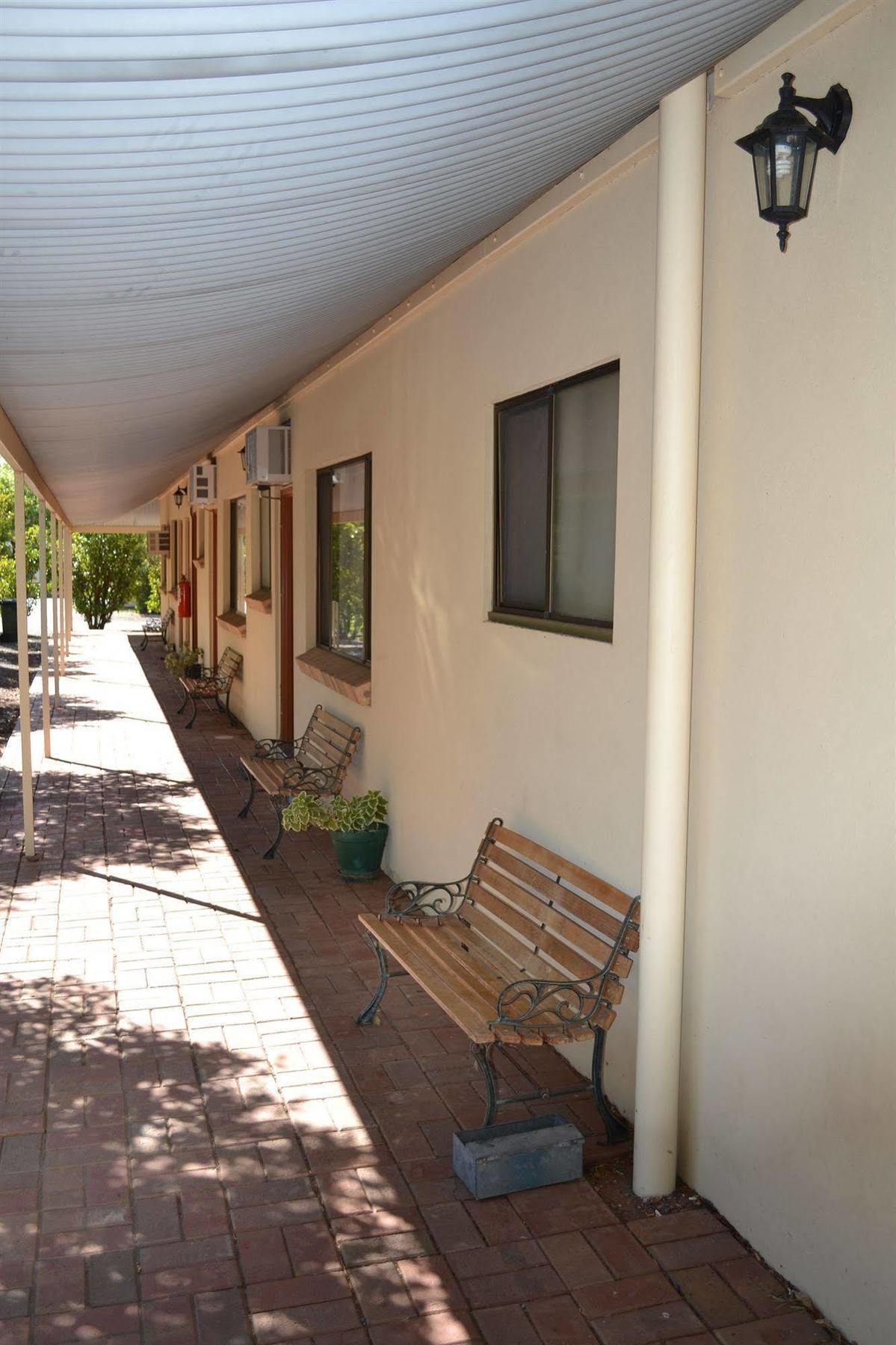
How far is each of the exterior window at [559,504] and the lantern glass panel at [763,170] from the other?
1368mm

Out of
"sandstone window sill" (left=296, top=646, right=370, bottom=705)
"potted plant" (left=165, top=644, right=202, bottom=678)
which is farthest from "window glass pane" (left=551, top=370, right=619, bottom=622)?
"potted plant" (left=165, top=644, right=202, bottom=678)

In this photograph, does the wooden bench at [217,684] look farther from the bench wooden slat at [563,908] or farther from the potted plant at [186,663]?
the bench wooden slat at [563,908]

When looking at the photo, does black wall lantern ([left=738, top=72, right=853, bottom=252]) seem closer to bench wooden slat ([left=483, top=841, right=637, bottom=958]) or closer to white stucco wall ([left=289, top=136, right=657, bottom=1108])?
white stucco wall ([left=289, top=136, right=657, bottom=1108])

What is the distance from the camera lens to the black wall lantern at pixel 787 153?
272 centimetres

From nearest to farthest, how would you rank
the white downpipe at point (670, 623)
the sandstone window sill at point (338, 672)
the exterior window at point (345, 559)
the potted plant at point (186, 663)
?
the white downpipe at point (670, 623) < the sandstone window sill at point (338, 672) < the exterior window at point (345, 559) < the potted plant at point (186, 663)

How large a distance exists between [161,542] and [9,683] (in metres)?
9.17

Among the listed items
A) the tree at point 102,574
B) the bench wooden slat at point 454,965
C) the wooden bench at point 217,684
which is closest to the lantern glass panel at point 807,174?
the bench wooden slat at point 454,965

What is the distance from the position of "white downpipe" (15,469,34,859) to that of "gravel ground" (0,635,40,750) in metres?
4.87

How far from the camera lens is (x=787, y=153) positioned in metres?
2.74

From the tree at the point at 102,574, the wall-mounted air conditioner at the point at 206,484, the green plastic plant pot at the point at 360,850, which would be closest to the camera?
the green plastic plant pot at the point at 360,850

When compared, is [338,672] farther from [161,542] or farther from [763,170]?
[161,542]

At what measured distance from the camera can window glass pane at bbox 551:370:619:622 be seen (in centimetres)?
427

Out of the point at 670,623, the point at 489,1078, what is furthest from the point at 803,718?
the point at 489,1078

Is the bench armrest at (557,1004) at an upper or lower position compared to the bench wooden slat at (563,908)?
lower
